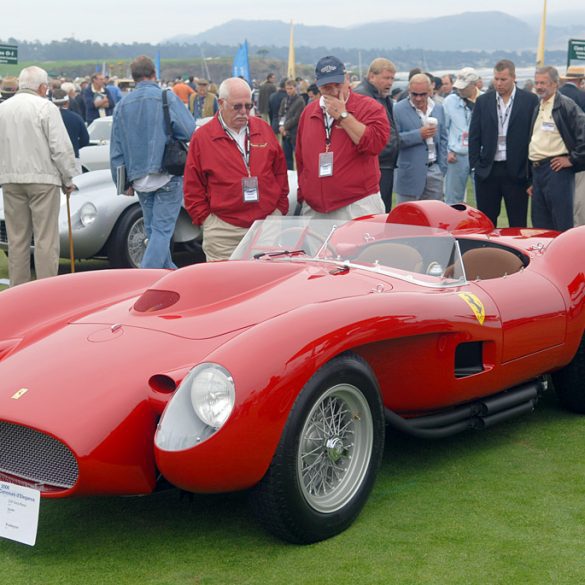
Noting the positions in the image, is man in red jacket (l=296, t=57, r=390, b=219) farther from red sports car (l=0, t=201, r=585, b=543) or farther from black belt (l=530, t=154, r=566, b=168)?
black belt (l=530, t=154, r=566, b=168)

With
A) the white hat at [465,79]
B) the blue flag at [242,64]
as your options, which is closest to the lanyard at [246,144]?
the white hat at [465,79]

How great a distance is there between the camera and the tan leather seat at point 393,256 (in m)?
4.76

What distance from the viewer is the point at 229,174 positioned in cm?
650

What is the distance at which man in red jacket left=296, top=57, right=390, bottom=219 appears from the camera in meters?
6.47

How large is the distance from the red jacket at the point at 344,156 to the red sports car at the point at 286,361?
4.80 ft

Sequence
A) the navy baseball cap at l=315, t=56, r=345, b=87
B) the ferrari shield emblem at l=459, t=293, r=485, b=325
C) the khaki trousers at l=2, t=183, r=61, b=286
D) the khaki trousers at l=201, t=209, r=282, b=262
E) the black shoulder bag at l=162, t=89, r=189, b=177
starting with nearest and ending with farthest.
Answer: the ferrari shield emblem at l=459, t=293, r=485, b=325 → the navy baseball cap at l=315, t=56, r=345, b=87 → the khaki trousers at l=201, t=209, r=282, b=262 → the black shoulder bag at l=162, t=89, r=189, b=177 → the khaki trousers at l=2, t=183, r=61, b=286

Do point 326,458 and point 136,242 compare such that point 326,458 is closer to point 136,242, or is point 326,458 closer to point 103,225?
point 103,225

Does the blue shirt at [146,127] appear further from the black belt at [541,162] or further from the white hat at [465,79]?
the white hat at [465,79]

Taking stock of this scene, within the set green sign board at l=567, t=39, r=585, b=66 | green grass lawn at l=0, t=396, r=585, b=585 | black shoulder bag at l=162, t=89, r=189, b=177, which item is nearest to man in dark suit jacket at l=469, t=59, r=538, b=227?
black shoulder bag at l=162, t=89, r=189, b=177

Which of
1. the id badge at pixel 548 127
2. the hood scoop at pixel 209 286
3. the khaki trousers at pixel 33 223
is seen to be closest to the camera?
the hood scoop at pixel 209 286

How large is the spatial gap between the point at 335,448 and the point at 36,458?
1136 mm

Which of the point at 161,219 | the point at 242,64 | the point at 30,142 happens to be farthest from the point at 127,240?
the point at 242,64

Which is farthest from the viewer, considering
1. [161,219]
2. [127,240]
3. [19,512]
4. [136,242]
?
[136,242]

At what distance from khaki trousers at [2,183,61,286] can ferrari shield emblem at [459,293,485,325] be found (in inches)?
198
